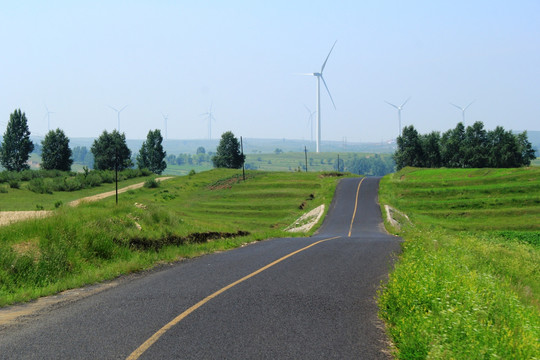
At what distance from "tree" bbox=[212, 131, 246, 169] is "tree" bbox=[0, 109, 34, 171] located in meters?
50.3

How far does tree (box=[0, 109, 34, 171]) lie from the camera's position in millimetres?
117750

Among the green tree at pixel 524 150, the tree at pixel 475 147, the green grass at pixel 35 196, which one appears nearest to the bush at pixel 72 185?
the green grass at pixel 35 196

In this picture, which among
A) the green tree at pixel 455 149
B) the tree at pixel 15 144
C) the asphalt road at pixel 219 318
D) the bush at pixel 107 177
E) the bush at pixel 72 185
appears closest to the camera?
the asphalt road at pixel 219 318

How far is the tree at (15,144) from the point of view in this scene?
11775 centimetres

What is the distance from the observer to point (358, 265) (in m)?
15.9

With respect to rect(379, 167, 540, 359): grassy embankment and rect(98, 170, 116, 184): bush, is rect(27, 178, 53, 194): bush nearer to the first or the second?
rect(98, 170, 116, 184): bush

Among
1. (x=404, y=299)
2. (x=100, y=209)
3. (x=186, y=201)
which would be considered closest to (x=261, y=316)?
(x=404, y=299)

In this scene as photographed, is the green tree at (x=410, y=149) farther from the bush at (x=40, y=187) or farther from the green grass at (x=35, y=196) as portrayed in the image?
the bush at (x=40, y=187)

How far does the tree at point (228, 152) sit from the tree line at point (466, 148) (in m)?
45.5

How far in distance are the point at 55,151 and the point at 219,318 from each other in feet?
402

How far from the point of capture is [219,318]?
29.0 feet

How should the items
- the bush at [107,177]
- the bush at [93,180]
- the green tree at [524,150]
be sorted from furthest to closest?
the green tree at [524,150] < the bush at [107,177] < the bush at [93,180]

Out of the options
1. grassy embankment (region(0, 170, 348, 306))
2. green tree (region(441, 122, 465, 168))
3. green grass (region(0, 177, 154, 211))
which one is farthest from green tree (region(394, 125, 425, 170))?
grassy embankment (region(0, 170, 348, 306))

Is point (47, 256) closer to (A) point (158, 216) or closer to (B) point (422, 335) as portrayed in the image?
(A) point (158, 216)
